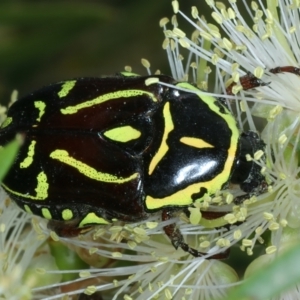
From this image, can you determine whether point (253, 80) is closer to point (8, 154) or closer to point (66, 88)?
point (66, 88)

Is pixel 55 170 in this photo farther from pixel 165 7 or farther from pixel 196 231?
pixel 165 7

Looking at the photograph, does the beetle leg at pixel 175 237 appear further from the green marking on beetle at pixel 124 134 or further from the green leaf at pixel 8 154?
the green leaf at pixel 8 154

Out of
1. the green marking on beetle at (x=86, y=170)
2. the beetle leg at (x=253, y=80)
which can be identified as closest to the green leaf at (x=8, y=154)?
the green marking on beetle at (x=86, y=170)

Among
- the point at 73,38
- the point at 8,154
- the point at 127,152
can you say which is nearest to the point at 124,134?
the point at 127,152

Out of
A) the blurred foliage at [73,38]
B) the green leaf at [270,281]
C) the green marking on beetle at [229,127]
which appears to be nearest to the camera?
the green leaf at [270,281]

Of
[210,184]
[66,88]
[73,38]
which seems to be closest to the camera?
[210,184]

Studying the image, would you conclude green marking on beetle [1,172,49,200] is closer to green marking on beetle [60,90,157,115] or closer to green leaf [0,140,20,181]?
green marking on beetle [60,90,157,115]

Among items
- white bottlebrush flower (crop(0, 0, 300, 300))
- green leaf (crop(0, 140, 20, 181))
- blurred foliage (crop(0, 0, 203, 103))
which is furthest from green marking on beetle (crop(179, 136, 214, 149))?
blurred foliage (crop(0, 0, 203, 103))
